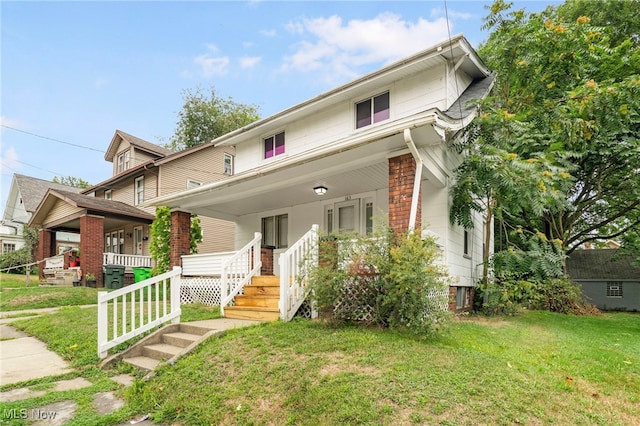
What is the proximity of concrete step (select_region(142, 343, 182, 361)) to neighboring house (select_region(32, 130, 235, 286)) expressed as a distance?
11.7 m

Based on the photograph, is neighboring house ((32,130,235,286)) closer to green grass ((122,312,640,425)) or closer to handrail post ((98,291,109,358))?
handrail post ((98,291,109,358))

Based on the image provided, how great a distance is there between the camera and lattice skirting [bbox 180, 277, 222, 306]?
29.8ft

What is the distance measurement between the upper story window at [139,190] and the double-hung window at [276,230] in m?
10.9

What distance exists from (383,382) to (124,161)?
22374mm

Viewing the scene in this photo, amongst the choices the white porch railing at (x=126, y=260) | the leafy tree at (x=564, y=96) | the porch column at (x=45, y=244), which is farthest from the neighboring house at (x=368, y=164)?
the porch column at (x=45, y=244)

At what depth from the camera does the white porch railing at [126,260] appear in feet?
53.9

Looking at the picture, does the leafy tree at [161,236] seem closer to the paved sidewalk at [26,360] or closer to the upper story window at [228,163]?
the paved sidewalk at [26,360]

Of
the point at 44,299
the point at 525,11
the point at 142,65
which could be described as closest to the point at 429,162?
the point at 525,11

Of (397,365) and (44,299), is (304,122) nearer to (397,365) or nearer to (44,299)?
(397,365)

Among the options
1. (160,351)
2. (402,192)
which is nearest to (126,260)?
(160,351)

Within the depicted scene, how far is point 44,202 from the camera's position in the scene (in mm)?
18016

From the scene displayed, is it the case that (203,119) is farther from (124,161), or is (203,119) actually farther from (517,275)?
(517,275)

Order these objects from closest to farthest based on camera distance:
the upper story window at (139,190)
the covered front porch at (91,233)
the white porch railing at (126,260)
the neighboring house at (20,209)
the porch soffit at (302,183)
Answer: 1. the porch soffit at (302,183)
2. the covered front porch at (91,233)
3. the white porch railing at (126,260)
4. the upper story window at (139,190)
5. the neighboring house at (20,209)

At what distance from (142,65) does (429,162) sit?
1358 centimetres
